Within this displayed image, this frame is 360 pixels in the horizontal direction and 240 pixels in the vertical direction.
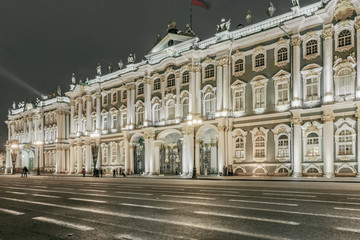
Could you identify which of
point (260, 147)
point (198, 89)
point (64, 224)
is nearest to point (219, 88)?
point (198, 89)

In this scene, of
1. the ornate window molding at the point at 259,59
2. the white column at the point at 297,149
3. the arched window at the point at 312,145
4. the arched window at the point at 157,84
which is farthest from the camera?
the arched window at the point at 157,84

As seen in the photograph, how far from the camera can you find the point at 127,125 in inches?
1956

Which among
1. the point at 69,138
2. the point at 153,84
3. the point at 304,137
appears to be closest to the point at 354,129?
the point at 304,137

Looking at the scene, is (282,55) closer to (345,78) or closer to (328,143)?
(345,78)

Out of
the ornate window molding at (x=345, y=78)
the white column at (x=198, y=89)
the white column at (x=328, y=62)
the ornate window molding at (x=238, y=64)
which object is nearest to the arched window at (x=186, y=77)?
the white column at (x=198, y=89)

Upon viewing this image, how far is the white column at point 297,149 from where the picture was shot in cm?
3175

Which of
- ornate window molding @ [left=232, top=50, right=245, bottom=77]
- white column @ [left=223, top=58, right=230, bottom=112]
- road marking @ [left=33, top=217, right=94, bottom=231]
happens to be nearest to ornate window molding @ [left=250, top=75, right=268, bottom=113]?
ornate window molding @ [left=232, top=50, right=245, bottom=77]

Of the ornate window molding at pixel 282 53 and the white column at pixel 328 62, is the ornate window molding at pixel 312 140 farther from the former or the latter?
the ornate window molding at pixel 282 53

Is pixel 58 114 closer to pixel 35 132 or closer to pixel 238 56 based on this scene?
pixel 35 132

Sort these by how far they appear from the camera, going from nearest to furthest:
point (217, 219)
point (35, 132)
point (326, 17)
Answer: point (217, 219), point (326, 17), point (35, 132)

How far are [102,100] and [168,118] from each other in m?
16.4

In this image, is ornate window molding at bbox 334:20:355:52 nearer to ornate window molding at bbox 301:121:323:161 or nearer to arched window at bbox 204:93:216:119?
ornate window molding at bbox 301:121:323:161

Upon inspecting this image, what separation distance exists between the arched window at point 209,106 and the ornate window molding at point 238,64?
379 centimetres

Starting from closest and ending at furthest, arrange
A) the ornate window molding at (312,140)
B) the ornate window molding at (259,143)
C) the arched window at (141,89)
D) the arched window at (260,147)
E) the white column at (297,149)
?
1. the ornate window molding at (312,140)
2. the white column at (297,149)
3. the ornate window molding at (259,143)
4. the arched window at (260,147)
5. the arched window at (141,89)
